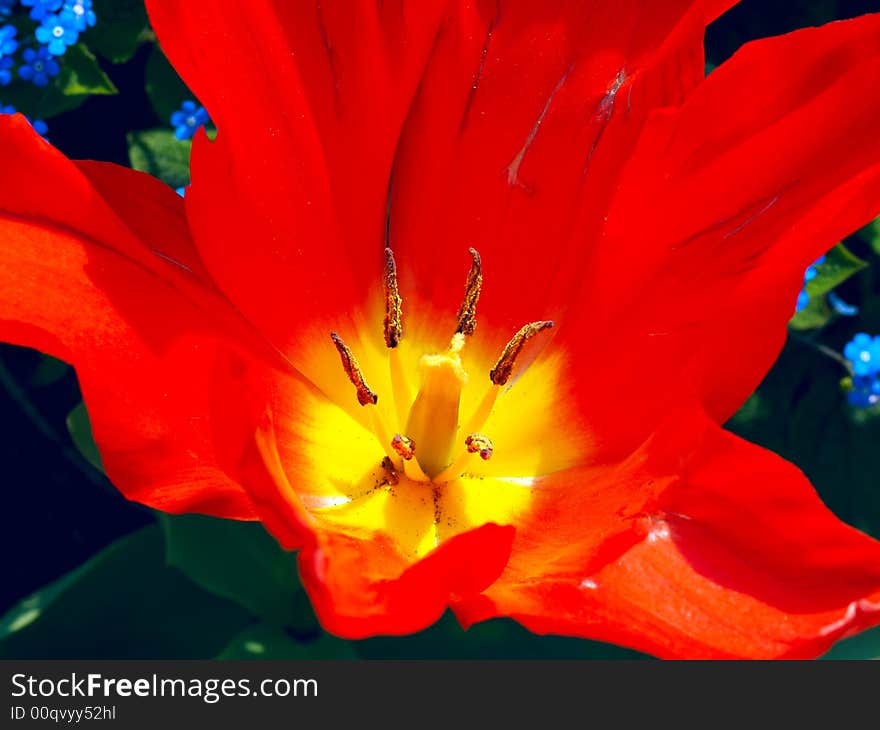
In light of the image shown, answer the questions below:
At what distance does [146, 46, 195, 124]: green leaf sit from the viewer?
1312mm

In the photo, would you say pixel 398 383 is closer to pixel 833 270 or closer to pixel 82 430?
pixel 82 430

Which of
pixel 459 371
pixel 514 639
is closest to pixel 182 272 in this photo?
pixel 459 371

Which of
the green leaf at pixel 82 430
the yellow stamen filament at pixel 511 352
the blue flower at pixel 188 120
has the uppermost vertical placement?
the blue flower at pixel 188 120

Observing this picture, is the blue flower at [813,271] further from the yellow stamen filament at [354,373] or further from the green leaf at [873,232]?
the yellow stamen filament at [354,373]

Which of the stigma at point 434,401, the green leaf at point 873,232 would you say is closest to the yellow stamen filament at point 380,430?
the stigma at point 434,401

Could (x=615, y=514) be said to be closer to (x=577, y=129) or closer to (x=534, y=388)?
(x=534, y=388)

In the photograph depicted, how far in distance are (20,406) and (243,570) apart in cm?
44

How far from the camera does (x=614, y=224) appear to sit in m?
1.01

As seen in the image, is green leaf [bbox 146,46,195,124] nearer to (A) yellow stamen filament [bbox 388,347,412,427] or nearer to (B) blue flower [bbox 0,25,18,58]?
(B) blue flower [bbox 0,25,18,58]

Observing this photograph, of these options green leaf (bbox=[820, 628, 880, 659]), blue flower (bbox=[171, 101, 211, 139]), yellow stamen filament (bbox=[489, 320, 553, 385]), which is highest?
blue flower (bbox=[171, 101, 211, 139])

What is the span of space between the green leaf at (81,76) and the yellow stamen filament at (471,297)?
44 cm

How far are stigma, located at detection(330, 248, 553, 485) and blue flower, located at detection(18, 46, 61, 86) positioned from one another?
1.33 feet

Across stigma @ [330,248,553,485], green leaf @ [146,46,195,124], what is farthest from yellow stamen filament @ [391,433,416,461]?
green leaf @ [146,46,195,124]

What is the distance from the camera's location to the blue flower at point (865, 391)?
4.22 ft
